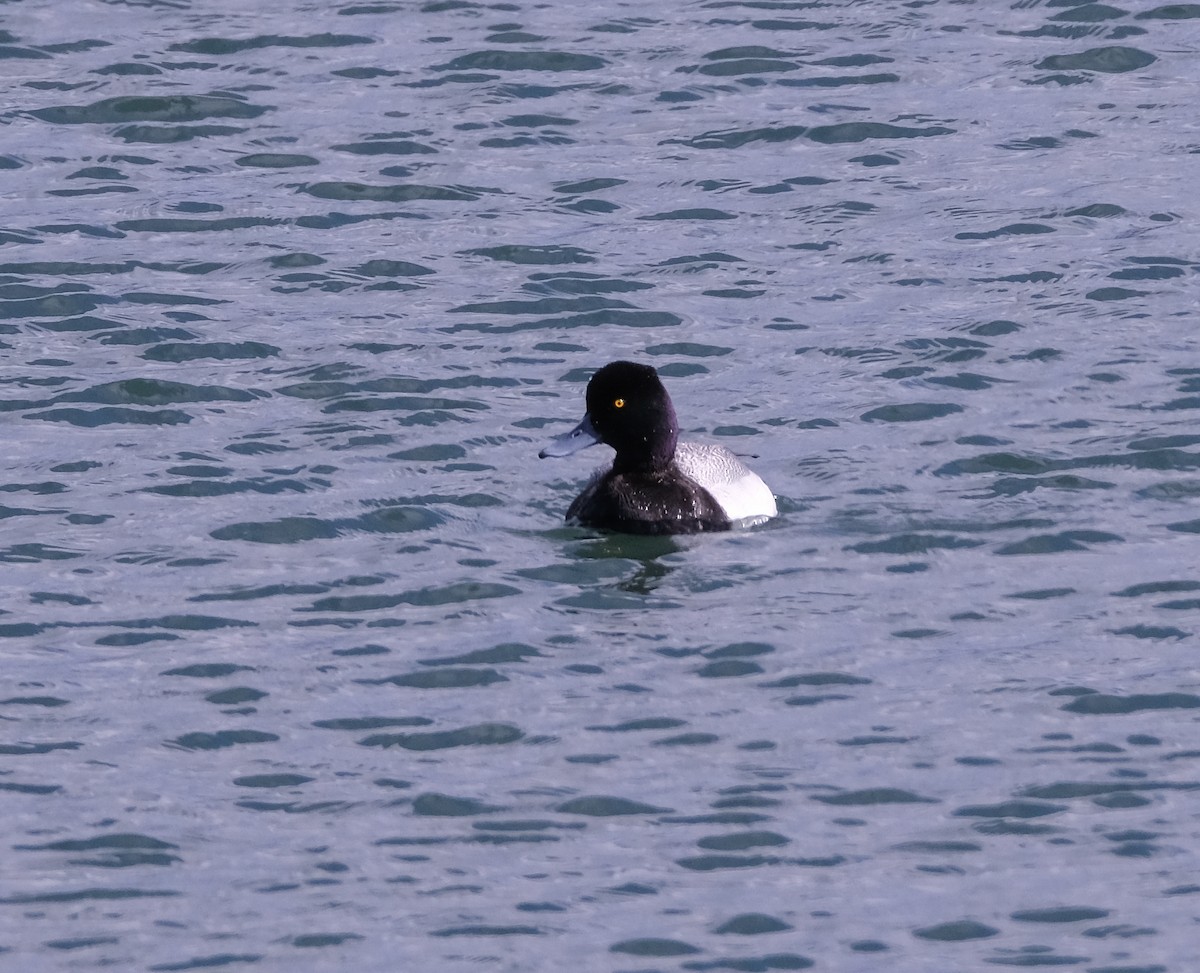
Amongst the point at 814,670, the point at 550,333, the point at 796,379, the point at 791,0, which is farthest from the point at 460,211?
the point at 814,670

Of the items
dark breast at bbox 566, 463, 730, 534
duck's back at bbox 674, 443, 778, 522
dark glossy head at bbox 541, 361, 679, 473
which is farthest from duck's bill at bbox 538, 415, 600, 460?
duck's back at bbox 674, 443, 778, 522

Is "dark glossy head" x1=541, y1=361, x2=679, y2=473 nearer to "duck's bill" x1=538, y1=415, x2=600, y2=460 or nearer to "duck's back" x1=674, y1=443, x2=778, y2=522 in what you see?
"duck's bill" x1=538, y1=415, x2=600, y2=460

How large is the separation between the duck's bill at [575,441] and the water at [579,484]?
0.37m

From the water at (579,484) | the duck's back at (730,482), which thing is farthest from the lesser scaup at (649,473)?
the water at (579,484)

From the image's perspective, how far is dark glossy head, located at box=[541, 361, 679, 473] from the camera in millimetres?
14469

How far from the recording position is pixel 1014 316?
682 inches

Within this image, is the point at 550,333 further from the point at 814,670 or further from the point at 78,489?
the point at 814,670

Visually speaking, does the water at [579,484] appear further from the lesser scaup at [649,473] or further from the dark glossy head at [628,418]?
the dark glossy head at [628,418]

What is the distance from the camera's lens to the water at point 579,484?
988cm

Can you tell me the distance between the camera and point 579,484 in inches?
598

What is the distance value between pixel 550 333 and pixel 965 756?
6.99 meters

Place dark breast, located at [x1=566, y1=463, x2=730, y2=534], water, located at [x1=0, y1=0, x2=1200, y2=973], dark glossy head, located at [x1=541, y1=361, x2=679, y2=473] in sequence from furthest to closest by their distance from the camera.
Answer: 1. dark glossy head, located at [x1=541, y1=361, x2=679, y2=473]
2. dark breast, located at [x1=566, y1=463, x2=730, y2=534]
3. water, located at [x1=0, y1=0, x2=1200, y2=973]

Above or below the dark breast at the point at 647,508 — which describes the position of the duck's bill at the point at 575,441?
above

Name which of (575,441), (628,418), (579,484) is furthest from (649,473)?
(579,484)
